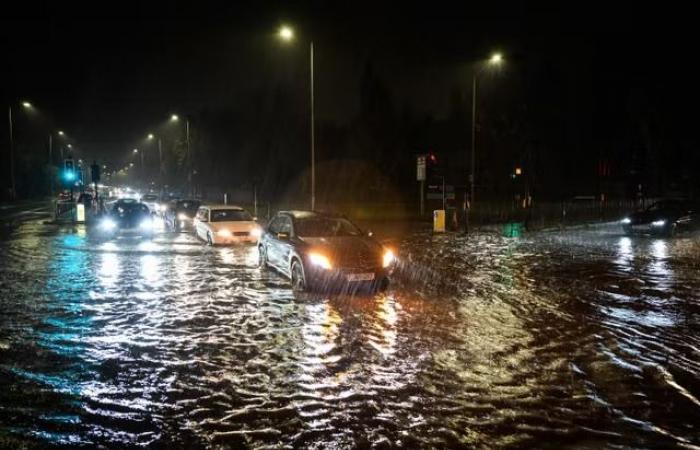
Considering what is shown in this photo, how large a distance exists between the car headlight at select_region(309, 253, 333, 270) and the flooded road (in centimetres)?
59

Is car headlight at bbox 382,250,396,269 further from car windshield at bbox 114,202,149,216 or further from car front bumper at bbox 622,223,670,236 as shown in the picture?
car windshield at bbox 114,202,149,216

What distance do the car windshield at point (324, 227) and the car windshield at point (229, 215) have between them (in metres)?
8.10

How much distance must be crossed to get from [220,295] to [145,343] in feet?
11.1

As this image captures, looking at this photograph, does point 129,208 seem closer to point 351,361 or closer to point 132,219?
point 132,219

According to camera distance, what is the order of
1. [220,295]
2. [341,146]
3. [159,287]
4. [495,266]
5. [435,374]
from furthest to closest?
[341,146], [495,266], [159,287], [220,295], [435,374]

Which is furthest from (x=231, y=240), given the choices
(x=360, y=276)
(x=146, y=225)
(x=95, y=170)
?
(x=95, y=170)

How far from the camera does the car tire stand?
11.5 m

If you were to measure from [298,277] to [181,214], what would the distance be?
61.2 feet

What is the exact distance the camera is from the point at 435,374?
656 centimetres

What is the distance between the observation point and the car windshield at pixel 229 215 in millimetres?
20609

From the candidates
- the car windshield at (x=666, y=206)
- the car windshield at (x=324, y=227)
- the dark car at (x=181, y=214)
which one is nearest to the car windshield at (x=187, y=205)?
the dark car at (x=181, y=214)

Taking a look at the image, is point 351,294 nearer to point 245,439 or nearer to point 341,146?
point 245,439

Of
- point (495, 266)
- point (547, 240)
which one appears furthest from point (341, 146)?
point (495, 266)

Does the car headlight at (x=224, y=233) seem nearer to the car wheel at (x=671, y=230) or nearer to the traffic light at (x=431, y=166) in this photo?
the traffic light at (x=431, y=166)
